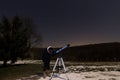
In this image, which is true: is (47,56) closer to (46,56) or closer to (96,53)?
(46,56)

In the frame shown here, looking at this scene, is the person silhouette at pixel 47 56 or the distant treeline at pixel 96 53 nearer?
the person silhouette at pixel 47 56

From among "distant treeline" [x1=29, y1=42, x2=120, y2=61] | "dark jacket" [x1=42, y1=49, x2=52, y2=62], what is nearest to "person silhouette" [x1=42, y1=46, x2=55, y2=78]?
"dark jacket" [x1=42, y1=49, x2=52, y2=62]

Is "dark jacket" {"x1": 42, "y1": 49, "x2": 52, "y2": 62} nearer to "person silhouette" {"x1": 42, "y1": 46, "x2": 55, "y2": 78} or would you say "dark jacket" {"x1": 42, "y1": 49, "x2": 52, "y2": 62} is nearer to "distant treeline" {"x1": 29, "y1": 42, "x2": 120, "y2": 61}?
"person silhouette" {"x1": 42, "y1": 46, "x2": 55, "y2": 78}

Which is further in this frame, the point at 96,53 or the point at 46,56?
the point at 96,53

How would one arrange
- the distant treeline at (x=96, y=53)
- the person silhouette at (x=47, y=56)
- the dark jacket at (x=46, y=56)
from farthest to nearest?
the distant treeline at (x=96, y=53) < the dark jacket at (x=46, y=56) < the person silhouette at (x=47, y=56)

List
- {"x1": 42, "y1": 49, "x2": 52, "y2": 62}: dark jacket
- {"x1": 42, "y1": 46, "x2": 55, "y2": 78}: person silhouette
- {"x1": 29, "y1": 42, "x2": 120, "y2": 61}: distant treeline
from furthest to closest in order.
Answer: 1. {"x1": 29, "y1": 42, "x2": 120, "y2": 61}: distant treeline
2. {"x1": 42, "y1": 49, "x2": 52, "y2": 62}: dark jacket
3. {"x1": 42, "y1": 46, "x2": 55, "y2": 78}: person silhouette

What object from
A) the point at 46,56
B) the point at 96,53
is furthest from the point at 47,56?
the point at 96,53

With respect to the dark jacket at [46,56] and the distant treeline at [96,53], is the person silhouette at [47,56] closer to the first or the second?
the dark jacket at [46,56]

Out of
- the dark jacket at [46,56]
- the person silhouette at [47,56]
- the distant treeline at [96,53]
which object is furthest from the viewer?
the distant treeline at [96,53]

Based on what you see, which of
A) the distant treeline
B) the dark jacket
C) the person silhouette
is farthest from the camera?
the distant treeline

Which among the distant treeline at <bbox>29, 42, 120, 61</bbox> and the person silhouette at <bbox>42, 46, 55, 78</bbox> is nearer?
the person silhouette at <bbox>42, 46, 55, 78</bbox>

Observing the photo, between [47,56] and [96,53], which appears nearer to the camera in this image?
[47,56]

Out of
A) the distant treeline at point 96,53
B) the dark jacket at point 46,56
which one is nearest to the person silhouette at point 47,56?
the dark jacket at point 46,56

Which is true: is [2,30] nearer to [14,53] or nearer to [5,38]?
[5,38]
